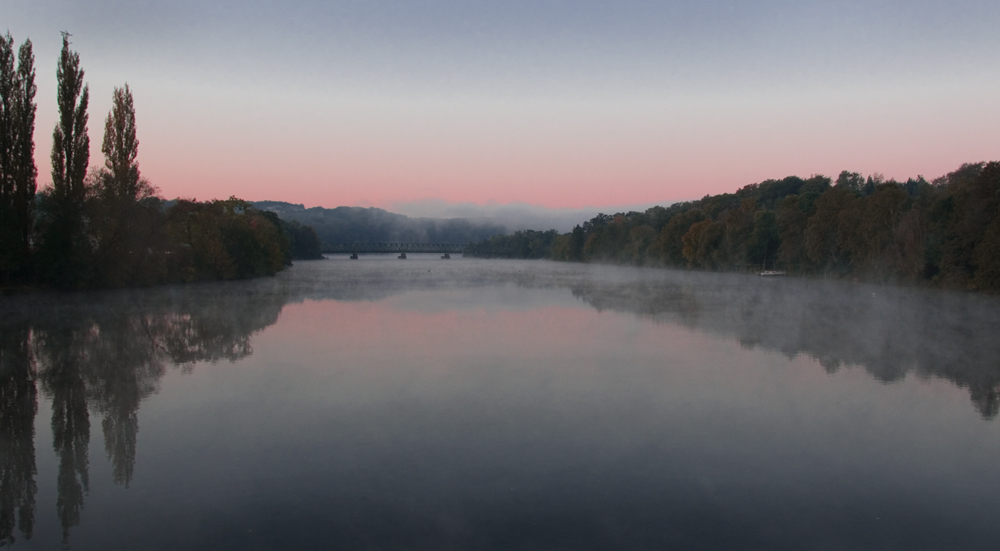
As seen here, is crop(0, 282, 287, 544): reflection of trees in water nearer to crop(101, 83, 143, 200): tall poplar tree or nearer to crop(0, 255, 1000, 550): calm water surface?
crop(0, 255, 1000, 550): calm water surface

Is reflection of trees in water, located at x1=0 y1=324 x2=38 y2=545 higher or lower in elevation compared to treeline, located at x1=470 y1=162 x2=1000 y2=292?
lower

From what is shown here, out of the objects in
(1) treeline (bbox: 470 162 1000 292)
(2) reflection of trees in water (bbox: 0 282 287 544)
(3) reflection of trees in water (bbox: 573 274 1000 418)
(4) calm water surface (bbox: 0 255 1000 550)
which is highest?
(1) treeline (bbox: 470 162 1000 292)

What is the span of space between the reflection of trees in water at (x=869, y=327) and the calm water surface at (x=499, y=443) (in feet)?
0.54

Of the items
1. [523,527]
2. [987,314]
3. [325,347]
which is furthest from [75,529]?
[987,314]

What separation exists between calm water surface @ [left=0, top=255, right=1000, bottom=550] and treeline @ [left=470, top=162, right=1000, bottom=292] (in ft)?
82.0

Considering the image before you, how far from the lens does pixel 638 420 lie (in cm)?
848

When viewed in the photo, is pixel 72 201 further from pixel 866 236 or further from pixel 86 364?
pixel 866 236

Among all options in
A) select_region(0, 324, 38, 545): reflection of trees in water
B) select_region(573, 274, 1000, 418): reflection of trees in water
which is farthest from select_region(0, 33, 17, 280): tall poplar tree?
select_region(573, 274, 1000, 418): reflection of trees in water

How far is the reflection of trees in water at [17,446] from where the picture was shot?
541 centimetres

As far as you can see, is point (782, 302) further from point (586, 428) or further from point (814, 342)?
point (586, 428)

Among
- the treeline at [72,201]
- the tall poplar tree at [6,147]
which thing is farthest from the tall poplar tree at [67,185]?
the tall poplar tree at [6,147]

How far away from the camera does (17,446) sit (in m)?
7.32

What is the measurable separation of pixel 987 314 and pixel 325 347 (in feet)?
76.9

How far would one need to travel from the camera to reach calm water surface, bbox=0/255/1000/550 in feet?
17.3
